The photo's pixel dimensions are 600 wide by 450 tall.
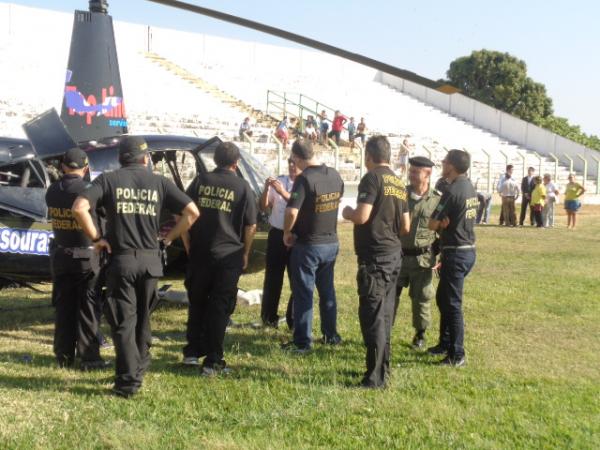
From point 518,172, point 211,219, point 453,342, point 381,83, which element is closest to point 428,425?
point 453,342

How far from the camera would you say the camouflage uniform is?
6500mm

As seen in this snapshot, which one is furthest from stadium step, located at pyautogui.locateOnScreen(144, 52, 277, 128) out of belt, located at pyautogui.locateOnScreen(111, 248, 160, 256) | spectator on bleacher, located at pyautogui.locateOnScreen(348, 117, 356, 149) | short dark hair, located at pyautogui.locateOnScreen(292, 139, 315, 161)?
belt, located at pyautogui.locateOnScreen(111, 248, 160, 256)

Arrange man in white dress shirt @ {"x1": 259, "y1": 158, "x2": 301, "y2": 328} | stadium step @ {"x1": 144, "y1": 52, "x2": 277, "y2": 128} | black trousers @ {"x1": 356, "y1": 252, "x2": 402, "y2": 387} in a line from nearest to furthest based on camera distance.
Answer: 1. black trousers @ {"x1": 356, "y1": 252, "x2": 402, "y2": 387}
2. man in white dress shirt @ {"x1": 259, "y1": 158, "x2": 301, "y2": 328}
3. stadium step @ {"x1": 144, "y1": 52, "x2": 277, "y2": 128}

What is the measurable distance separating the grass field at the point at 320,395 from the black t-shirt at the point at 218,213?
100 centimetres

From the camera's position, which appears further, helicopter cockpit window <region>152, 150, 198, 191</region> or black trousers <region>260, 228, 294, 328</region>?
helicopter cockpit window <region>152, 150, 198, 191</region>

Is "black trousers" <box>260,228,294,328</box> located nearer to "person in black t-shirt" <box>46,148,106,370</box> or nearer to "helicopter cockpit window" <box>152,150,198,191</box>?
"helicopter cockpit window" <box>152,150,198,191</box>

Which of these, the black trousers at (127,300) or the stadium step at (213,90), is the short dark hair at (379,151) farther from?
the stadium step at (213,90)

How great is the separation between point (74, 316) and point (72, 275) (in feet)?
1.14

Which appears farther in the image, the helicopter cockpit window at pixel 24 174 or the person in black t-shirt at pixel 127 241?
the helicopter cockpit window at pixel 24 174

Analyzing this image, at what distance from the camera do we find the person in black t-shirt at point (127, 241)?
4.85 meters

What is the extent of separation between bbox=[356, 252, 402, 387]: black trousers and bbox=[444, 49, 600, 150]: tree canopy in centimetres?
5266

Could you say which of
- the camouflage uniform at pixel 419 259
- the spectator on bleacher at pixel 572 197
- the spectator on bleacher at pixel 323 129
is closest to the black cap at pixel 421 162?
the camouflage uniform at pixel 419 259

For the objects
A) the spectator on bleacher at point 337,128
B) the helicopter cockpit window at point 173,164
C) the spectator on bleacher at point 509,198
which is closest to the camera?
the helicopter cockpit window at point 173,164

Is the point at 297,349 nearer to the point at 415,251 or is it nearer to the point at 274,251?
the point at 274,251
